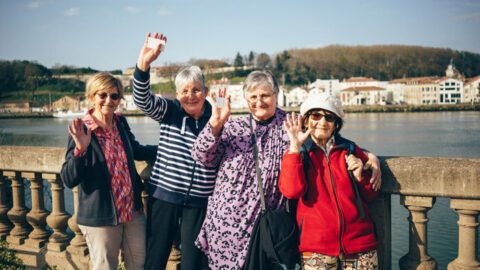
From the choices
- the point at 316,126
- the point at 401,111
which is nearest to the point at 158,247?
the point at 316,126

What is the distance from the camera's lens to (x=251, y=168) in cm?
240

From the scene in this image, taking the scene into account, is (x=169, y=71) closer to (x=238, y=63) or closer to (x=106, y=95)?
(x=238, y=63)

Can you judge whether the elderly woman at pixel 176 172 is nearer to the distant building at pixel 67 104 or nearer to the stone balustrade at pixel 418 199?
the stone balustrade at pixel 418 199

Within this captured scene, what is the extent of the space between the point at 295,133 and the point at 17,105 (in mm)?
91345

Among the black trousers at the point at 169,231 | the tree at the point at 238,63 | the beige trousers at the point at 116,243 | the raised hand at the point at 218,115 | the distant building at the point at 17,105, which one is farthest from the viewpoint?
the tree at the point at 238,63

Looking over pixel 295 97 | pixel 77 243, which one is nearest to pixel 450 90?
pixel 295 97

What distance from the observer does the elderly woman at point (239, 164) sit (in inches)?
93.7

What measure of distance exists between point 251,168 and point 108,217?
1.01m

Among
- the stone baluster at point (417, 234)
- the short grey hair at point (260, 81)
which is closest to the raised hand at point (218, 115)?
the short grey hair at point (260, 81)

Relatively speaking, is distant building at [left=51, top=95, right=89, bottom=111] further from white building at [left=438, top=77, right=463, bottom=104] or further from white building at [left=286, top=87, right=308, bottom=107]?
white building at [left=438, top=77, right=463, bottom=104]

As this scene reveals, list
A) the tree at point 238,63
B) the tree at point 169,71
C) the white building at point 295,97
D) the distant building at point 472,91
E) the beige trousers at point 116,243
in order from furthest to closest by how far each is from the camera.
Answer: the tree at point 238,63 → the tree at point 169,71 → the white building at point 295,97 → the distant building at point 472,91 → the beige trousers at point 116,243

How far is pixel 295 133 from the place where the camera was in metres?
2.23

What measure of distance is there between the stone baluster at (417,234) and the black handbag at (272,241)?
30.8 inches

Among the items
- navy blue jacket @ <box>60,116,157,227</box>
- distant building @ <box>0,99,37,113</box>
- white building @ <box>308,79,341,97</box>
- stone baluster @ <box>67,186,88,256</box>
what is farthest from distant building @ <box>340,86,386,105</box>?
navy blue jacket @ <box>60,116,157,227</box>
